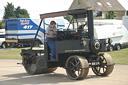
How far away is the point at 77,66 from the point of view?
11211mm

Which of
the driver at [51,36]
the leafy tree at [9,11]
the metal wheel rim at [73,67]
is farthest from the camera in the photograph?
the leafy tree at [9,11]

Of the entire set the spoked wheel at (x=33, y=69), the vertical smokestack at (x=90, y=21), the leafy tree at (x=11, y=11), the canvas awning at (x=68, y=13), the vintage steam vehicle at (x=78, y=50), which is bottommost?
the spoked wheel at (x=33, y=69)

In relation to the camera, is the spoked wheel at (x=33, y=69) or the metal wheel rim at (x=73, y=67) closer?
the metal wheel rim at (x=73, y=67)

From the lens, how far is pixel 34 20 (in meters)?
38.7

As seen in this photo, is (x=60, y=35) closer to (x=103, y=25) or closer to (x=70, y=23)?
(x=70, y=23)

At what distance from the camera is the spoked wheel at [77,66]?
10.9 meters

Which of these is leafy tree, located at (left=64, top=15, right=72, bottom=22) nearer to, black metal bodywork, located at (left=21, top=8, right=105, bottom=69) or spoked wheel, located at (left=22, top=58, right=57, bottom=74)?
black metal bodywork, located at (left=21, top=8, right=105, bottom=69)

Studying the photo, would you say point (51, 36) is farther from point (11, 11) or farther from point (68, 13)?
point (11, 11)

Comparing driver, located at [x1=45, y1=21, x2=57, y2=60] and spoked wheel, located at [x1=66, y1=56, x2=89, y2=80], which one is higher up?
driver, located at [x1=45, y1=21, x2=57, y2=60]

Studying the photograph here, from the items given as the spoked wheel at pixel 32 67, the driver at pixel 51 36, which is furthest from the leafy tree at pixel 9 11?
the driver at pixel 51 36

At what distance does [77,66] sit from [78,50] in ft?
1.89

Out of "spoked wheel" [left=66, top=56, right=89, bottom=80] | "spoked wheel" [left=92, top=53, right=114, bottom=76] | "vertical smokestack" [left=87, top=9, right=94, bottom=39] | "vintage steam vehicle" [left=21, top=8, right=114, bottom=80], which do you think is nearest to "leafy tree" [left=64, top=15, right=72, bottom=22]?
"vintage steam vehicle" [left=21, top=8, right=114, bottom=80]

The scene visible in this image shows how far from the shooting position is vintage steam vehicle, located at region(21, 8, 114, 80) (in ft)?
36.6

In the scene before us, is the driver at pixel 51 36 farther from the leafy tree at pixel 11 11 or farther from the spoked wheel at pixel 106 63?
the leafy tree at pixel 11 11
